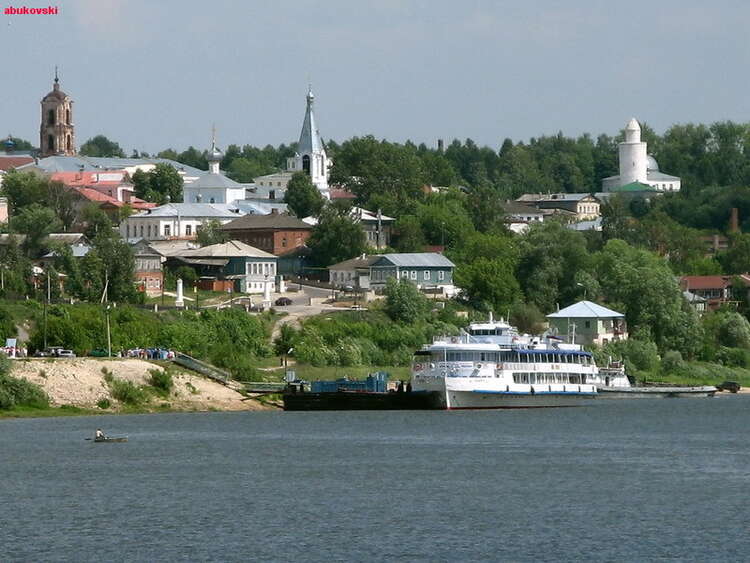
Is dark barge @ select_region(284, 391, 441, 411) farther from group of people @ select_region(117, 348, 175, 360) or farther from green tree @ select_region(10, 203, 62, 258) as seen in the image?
green tree @ select_region(10, 203, 62, 258)

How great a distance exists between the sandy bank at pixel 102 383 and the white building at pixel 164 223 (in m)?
58.8

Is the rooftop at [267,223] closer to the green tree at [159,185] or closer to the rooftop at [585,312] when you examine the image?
the green tree at [159,185]

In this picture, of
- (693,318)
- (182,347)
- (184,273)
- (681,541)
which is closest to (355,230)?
(184,273)

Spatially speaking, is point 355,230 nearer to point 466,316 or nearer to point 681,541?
point 466,316

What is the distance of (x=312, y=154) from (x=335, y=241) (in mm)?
35494

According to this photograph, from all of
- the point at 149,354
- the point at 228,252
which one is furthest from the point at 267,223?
the point at 149,354

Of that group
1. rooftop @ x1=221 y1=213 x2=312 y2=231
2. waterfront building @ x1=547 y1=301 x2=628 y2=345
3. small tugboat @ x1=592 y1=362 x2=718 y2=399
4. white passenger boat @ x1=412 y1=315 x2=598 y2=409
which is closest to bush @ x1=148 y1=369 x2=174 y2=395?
white passenger boat @ x1=412 y1=315 x2=598 y2=409

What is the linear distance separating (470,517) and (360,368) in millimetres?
58647

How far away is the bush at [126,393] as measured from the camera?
91375 millimetres

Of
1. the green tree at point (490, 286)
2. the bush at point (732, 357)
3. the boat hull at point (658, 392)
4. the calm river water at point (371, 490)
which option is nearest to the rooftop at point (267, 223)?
the green tree at point (490, 286)

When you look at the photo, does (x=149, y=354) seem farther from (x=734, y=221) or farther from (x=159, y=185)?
(x=734, y=221)

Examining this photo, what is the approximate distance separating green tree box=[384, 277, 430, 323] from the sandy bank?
29.6 m

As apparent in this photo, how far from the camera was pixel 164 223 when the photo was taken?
156m

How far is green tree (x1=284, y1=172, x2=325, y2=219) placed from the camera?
166000mm
